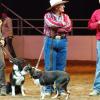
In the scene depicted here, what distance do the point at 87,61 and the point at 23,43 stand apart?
2729 mm

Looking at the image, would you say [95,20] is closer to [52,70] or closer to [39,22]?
[52,70]

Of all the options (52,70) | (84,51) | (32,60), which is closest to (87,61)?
(84,51)

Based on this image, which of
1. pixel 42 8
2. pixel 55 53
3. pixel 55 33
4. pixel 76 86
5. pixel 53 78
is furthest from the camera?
pixel 42 8

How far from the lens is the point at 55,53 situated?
1316 cm

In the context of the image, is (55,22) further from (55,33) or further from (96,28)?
(96,28)

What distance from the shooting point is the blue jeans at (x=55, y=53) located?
42.9 ft

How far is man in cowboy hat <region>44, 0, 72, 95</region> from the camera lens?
12984 mm

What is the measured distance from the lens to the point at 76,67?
20.6 m

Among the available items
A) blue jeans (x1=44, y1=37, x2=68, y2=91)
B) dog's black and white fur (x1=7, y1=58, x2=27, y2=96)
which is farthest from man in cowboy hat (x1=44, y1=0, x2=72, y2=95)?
dog's black and white fur (x1=7, y1=58, x2=27, y2=96)

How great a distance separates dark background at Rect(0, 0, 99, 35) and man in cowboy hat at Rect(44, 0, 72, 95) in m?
12.5

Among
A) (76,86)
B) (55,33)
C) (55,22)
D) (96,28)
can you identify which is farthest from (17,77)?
(76,86)

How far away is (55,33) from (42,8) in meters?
14.0

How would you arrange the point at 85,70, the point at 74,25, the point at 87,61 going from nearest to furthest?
the point at 85,70
the point at 87,61
the point at 74,25

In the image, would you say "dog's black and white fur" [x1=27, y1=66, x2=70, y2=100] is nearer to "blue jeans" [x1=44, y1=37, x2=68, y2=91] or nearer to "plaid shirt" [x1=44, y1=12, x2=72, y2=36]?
"blue jeans" [x1=44, y1=37, x2=68, y2=91]
